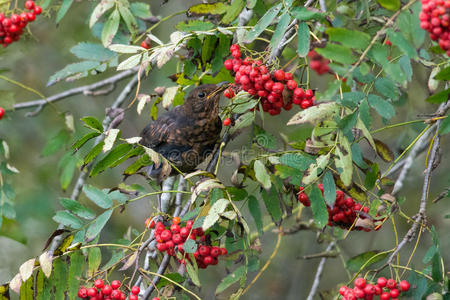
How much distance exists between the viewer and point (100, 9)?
305cm

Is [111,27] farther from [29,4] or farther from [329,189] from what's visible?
[329,189]

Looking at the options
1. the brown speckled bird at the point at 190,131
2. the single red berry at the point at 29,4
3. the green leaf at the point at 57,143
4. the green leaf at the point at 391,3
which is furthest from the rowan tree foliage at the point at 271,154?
the green leaf at the point at 57,143

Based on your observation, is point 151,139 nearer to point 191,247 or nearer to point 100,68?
point 100,68

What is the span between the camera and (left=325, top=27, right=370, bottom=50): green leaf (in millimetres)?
1890

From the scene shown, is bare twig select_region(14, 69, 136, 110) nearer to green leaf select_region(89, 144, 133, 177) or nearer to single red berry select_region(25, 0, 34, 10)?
single red berry select_region(25, 0, 34, 10)

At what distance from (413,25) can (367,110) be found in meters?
0.49

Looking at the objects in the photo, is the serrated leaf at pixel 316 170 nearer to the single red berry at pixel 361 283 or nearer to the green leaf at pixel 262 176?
the green leaf at pixel 262 176

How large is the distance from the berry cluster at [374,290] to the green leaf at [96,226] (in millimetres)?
1024

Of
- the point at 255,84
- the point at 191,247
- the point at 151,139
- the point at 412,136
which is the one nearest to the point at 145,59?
the point at 255,84

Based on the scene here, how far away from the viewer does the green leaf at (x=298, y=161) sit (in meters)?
2.26

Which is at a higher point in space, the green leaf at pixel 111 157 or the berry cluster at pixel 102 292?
the green leaf at pixel 111 157

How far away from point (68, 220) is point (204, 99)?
1.09 meters

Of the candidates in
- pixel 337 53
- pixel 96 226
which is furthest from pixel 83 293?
pixel 337 53

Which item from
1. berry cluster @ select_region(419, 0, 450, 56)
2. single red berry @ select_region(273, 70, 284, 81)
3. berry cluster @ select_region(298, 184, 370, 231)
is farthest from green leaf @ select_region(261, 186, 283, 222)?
berry cluster @ select_region(419, 0, 450, 56)
